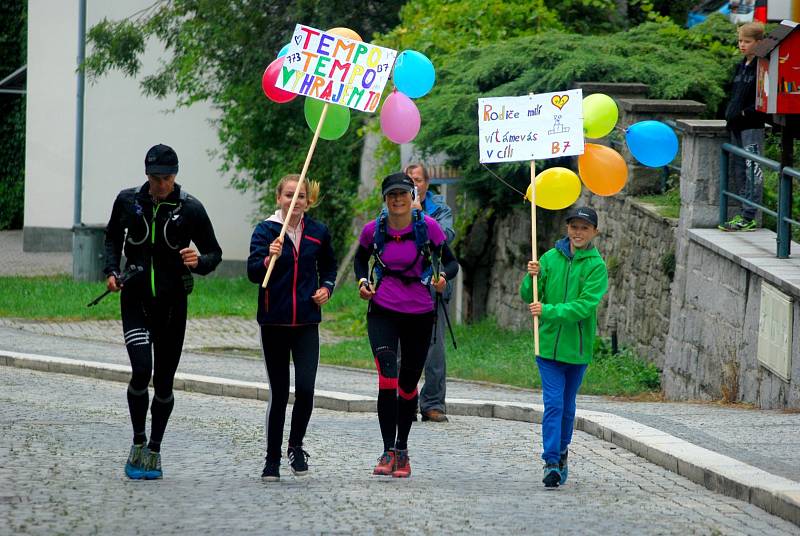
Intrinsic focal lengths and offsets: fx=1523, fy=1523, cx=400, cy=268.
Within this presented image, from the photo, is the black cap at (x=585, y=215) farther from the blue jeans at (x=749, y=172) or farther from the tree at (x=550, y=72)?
the tree at (x=550, y=72)

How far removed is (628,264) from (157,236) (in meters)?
8.21

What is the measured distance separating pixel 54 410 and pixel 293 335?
13.0 ft

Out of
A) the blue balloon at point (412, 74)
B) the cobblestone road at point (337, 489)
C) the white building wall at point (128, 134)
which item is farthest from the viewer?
the white building wall at point (128, 134)

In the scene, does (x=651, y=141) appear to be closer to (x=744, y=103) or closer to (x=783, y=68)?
(x=783, y=68)

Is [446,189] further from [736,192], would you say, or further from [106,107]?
[106,107]

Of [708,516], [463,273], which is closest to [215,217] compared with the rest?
[463,273]

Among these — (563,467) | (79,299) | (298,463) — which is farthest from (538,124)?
(79,299)

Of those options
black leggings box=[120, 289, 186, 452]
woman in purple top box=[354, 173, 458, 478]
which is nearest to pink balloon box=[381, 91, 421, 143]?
woman in purple top box=[354, 173, 458, 478]

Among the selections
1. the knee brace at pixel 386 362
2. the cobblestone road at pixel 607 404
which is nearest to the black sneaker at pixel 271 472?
the knee brace at pixel 386 362

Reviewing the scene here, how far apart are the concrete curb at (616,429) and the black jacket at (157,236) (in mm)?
2905

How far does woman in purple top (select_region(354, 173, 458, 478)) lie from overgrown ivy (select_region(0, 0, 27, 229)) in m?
28.5

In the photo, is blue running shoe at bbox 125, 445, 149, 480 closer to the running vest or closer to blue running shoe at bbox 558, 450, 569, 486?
the running vest

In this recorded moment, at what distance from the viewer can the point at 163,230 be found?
8.21 metres

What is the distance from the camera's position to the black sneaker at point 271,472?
26.7 feet
